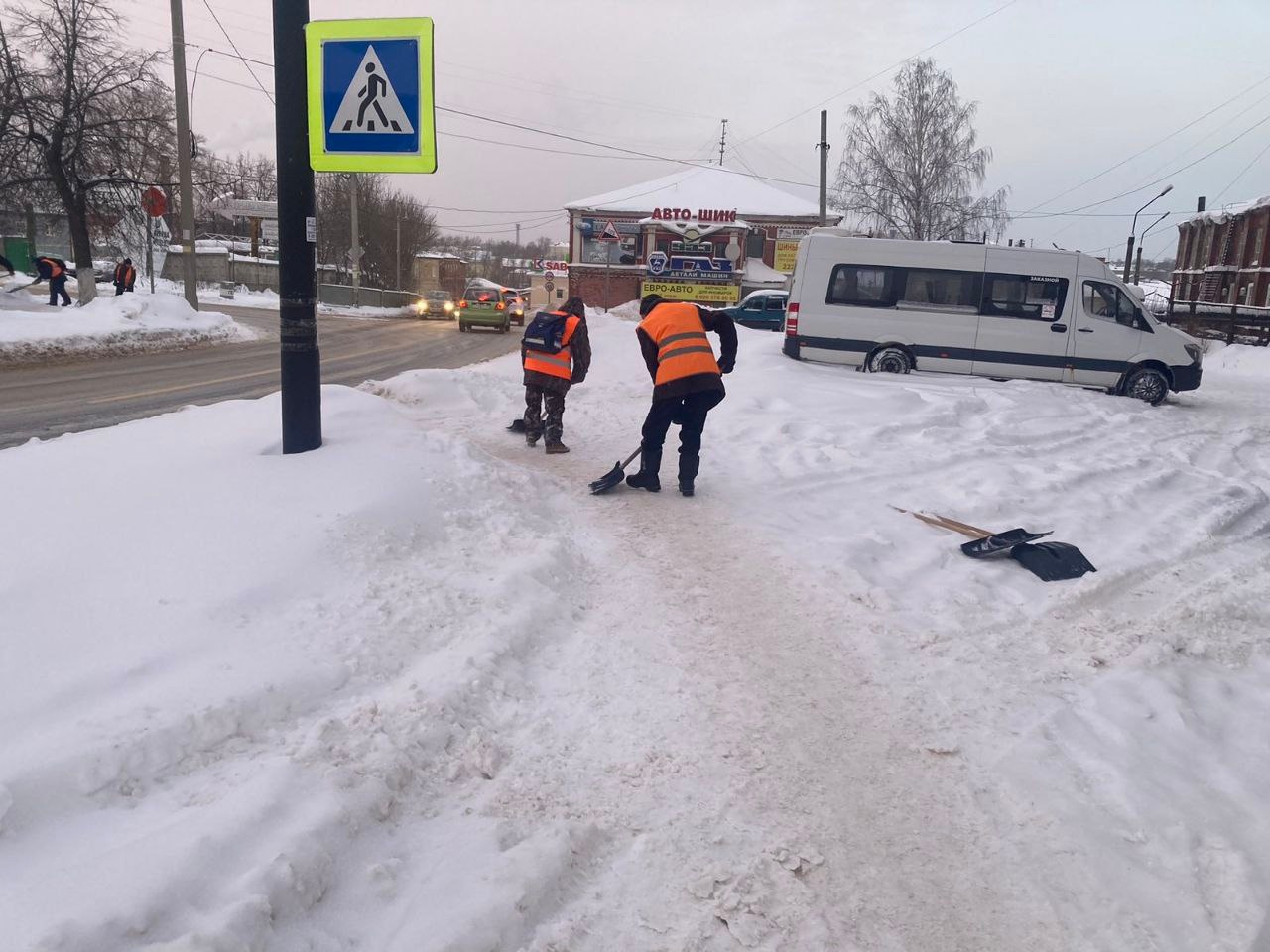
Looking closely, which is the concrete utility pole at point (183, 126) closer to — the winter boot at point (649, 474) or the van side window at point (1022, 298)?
the van side window at point (1022, 298)

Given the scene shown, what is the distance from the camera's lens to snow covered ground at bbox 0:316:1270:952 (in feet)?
7.78

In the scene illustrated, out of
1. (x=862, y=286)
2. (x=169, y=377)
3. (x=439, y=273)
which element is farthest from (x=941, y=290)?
(x=439, y=273)

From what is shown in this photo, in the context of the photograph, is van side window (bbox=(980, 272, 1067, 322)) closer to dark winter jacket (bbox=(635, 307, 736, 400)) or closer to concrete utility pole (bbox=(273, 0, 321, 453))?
dark winter jacket (bbox=(635, 307, 736, 400))

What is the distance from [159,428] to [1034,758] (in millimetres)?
5781

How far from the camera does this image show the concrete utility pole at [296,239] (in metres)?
5.09

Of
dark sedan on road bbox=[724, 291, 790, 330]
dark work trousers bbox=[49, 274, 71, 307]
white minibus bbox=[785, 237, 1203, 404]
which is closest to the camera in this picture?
white minibus bbox=[785, 237, 1203, 404]

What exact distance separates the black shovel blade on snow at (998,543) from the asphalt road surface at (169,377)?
9.19m

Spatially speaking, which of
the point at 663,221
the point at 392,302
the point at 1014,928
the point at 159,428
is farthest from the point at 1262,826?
the point at 392,302

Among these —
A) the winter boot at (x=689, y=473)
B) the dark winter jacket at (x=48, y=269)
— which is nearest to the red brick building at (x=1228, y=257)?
the winter boot at (x=689, y=473)

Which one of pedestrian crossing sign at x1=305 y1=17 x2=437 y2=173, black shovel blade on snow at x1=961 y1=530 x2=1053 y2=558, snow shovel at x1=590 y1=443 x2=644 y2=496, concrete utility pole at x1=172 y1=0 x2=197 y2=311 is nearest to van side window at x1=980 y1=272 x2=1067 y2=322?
black shovel blade on snow at x1=961 y1=530 x2=1053 y2=558

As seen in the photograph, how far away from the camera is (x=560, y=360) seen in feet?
25.3

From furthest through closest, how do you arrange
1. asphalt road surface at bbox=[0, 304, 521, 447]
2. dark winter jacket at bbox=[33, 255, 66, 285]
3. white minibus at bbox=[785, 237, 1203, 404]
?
1. dark winter jacket at bbox=[33, 255, 66, 285]
2. white minibus at bbox=[785, 237, 1203, 404]
3. asphalt road surface at bbox=[0, 304, 521, 447]

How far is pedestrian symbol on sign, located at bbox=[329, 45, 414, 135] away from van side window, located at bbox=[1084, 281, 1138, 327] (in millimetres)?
12957

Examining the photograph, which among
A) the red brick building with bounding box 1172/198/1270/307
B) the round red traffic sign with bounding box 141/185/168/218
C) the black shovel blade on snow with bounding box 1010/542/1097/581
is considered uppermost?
the red brick building with bounding box 1172/198/1270/307
